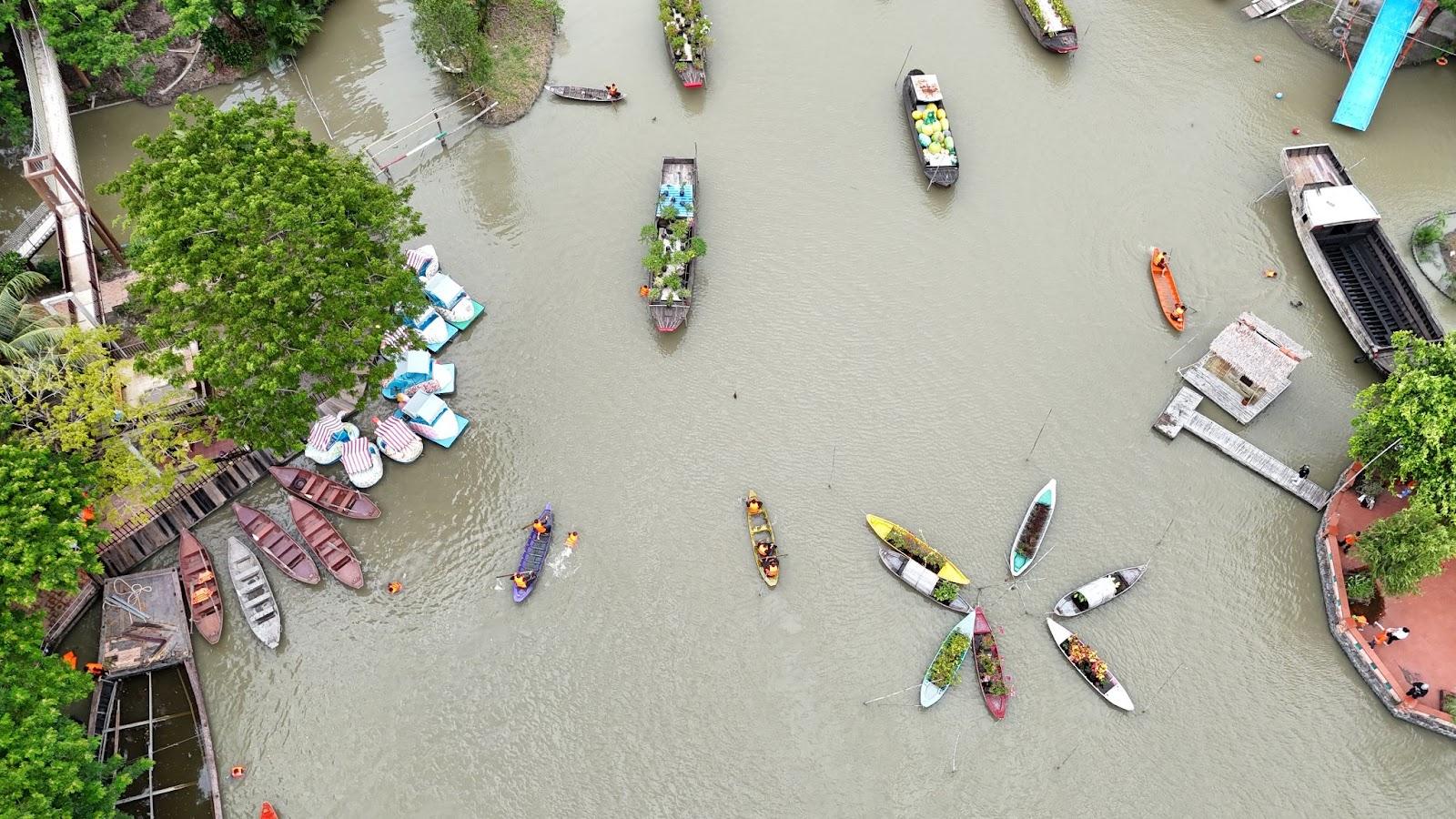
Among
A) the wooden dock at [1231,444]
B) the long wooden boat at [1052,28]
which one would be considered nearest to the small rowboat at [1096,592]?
the wooden dock at [1231,444]

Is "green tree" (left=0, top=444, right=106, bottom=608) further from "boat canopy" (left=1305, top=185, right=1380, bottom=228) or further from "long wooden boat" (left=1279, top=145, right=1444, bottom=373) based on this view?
"boat canopy" (left=1305, top=185, right=1380, bottom=228)

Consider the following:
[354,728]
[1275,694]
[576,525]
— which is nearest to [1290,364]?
[1275,694]

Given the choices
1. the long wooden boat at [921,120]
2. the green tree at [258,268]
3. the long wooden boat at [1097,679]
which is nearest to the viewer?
the green tree at [258,268]

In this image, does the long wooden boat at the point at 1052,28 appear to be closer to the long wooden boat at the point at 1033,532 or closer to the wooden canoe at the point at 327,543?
the long wooden boat at the point at 1033,532

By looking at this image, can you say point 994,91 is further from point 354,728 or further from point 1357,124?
point 354,728

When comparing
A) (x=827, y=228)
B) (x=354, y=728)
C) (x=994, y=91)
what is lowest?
(x=354, y=728)

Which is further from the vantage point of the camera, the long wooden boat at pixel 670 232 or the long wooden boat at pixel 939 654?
the long wooden boat at pixel 670 232

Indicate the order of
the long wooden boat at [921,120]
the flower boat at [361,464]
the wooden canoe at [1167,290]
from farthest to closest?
the long wooden boat at [921,120] < the wooden canoe at [1167,290] < the flower boat at [361,464]

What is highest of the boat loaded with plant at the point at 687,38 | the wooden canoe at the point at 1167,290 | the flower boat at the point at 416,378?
the boat loaded with plant at the point at 687,38
